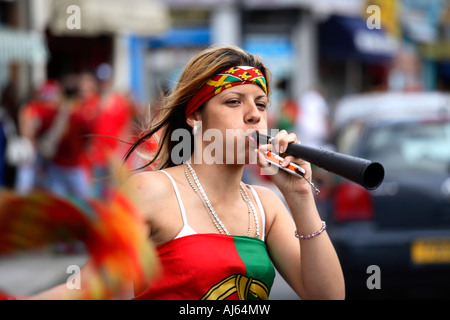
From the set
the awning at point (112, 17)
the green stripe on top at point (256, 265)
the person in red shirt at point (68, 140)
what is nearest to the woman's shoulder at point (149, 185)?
the green stripe on top at point (256, 265)

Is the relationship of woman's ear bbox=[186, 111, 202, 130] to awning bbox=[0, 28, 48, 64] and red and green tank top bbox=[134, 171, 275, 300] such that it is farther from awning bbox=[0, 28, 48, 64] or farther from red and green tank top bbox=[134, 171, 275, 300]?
awning bbox=[0, 28, 48, 64]

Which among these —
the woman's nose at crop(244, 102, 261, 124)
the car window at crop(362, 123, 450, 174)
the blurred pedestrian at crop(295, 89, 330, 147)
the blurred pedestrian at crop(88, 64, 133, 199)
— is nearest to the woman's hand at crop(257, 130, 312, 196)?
the woman's nose at crop(244, 102, 261, 124)

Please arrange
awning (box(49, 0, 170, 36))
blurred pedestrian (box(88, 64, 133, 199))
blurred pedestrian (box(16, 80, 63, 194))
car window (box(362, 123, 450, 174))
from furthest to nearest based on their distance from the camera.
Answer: awning (box(49, 0, 170, 36)) → blurred pedestrian (box(16, 80, 63, 194)) → blurred pedestrian (box(88, 64, 133, 199)) → car window (box(362, 123, 450, 174))

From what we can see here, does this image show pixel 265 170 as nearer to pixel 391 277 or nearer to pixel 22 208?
pixel 22 208

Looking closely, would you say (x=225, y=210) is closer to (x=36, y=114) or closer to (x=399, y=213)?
(x=399, y=213)

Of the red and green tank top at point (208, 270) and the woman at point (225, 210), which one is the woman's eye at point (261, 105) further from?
the red and green tank top at point (208, 270)

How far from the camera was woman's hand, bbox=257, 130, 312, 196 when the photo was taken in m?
2.00

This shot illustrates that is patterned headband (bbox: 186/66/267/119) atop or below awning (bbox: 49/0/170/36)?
below

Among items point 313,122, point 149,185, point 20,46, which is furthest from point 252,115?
point 313,122

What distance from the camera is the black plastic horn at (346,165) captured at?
1.67 m

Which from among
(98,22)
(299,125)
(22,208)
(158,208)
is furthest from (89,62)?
(22,208)

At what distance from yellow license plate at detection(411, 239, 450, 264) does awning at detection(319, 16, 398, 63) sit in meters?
18.0

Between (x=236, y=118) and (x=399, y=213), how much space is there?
3885 mm

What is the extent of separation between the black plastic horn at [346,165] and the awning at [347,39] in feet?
71.4
